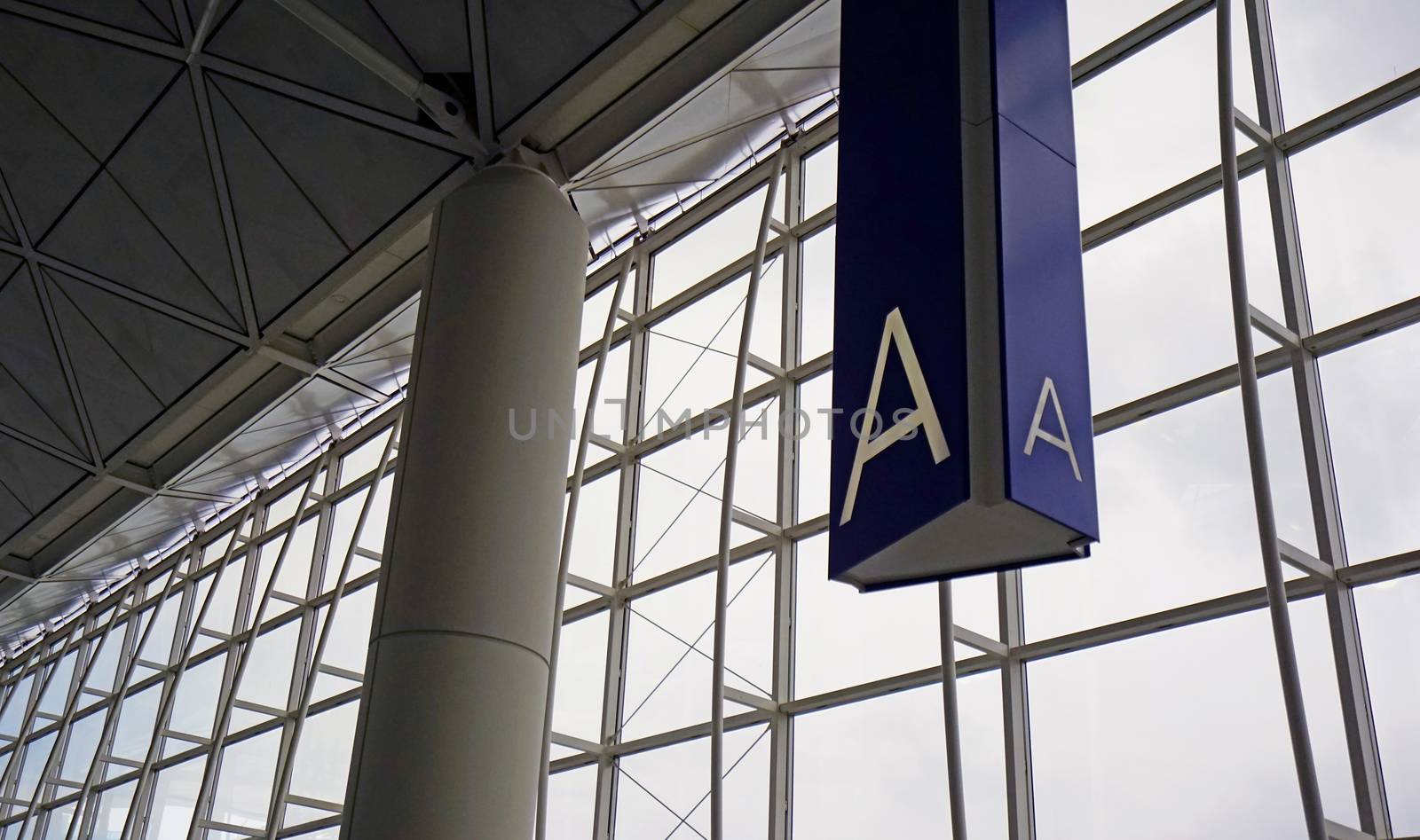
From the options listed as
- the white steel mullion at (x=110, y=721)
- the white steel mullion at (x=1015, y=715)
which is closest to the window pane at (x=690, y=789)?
the white steel mullion at (x=1015, y=715)

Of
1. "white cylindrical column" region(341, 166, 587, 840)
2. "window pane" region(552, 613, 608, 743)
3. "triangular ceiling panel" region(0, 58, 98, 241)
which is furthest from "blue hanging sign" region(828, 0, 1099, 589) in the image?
"window pane" region(552, 613, 608, 743)

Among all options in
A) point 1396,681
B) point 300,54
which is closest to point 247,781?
point 300,54

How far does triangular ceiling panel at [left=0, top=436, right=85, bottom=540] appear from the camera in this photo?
19078 mm

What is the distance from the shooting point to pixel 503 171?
10.8m

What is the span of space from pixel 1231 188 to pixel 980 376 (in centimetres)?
509

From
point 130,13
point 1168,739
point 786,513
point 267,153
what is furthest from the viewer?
point 786,513

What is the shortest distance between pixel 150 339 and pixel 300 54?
568 centimetres

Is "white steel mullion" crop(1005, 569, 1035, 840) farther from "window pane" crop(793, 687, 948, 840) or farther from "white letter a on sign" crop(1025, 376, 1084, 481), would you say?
"white letter a on sign" crop(1025, 376, 1084, 481)

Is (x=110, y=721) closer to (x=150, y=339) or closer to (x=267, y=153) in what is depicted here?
(x=150, y=339)

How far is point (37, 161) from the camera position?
13.4 m

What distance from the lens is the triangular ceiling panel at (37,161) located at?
12844 millimetres

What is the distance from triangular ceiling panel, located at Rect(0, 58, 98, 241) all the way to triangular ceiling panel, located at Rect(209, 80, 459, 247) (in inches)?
98.0

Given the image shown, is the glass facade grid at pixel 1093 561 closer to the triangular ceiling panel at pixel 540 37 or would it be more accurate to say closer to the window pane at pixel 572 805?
the window pane at pixel 572 805

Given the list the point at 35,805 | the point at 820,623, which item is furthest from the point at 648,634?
the point at 35,805
